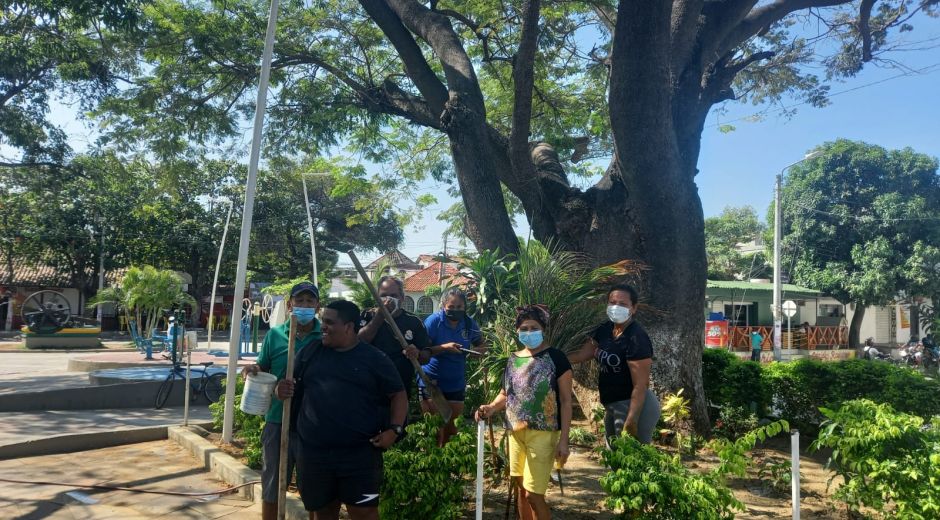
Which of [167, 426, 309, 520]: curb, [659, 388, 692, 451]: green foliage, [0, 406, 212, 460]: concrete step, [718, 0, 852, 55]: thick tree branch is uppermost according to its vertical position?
[718, 0, 852, 55]: thick tree branch

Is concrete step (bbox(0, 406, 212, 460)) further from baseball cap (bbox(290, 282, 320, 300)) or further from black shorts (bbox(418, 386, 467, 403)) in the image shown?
baseball cap (bbox(290, 282, 320, 300))

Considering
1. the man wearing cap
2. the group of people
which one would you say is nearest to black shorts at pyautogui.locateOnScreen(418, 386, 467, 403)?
the group of people

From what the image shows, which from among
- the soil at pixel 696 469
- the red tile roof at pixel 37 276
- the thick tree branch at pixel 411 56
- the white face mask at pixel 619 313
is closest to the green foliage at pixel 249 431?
the soil at pixel 696 469

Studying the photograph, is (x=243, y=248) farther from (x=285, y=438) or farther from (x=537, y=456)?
(x=537, y=456)

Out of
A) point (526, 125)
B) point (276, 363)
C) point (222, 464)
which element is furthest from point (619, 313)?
point (222, 464)

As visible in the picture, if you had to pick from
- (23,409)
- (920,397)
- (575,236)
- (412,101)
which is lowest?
(23,409)

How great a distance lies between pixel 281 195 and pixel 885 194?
→ 29.5 metres

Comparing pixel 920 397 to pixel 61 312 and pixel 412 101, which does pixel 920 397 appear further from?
pixel 61 312

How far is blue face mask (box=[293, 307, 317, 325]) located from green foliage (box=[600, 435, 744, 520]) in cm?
206

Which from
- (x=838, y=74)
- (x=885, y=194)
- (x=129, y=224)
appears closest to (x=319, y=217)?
(x=129, y=224)

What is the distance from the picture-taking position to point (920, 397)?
23.6 feet

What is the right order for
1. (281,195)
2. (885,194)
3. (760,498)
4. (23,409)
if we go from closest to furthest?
1. (760,498)
2. (23,409)
3. (885,194)
4. (281,195)

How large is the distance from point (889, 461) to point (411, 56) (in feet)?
24.4

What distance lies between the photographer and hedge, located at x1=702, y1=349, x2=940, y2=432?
7.52m
